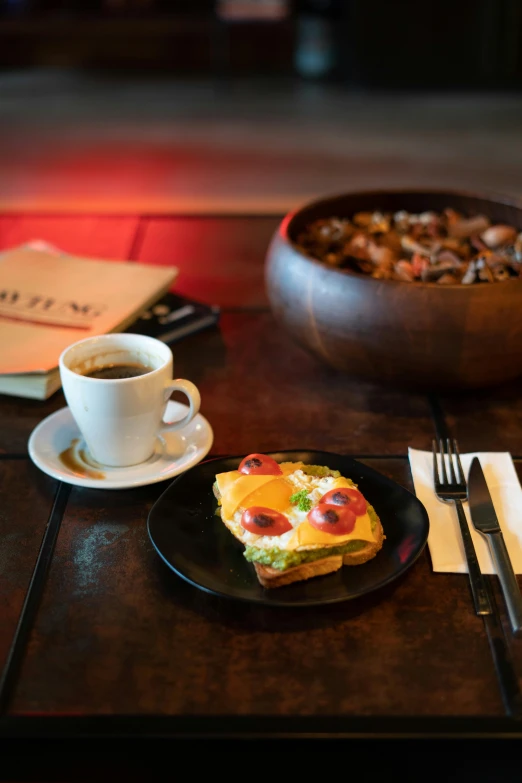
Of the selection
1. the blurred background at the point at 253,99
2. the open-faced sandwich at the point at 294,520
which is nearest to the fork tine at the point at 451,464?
the open-faced sandwich at the point at 294,520

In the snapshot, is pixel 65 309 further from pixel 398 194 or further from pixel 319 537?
pixel 319 537

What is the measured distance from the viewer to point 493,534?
69cm

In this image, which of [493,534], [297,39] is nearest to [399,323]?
[493,534]

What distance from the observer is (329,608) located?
621mm

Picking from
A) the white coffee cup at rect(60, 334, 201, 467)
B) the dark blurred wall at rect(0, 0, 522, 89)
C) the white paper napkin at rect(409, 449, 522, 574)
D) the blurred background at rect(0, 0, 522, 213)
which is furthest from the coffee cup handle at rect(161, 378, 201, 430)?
the dark blurred wall at rect(0, 0, 522, 89)

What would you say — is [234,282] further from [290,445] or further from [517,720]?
[517,720]

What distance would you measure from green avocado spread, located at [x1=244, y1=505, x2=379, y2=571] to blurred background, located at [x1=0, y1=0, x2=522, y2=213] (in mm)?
2158

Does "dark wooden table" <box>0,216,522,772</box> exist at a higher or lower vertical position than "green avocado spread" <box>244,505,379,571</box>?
lower

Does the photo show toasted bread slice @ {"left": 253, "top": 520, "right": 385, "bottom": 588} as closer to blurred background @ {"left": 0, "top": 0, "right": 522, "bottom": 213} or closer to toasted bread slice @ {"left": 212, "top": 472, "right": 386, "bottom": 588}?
toasted bread slice @ {"left": 212, "top": 472, "right": 386, "bottom": 588}

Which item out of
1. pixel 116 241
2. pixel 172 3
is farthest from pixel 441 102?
pixel 116 241

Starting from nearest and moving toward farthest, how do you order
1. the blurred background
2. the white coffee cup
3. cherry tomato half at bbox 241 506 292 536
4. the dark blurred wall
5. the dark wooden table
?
the dark wooden table
cherry tomato half at bbox 241 506 292 536
the white coffee cup
the blurred background
the dark blurred wall

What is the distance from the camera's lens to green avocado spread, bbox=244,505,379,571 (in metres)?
0.61

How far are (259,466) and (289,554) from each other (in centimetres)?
11

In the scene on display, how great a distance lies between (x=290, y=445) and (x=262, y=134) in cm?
341
